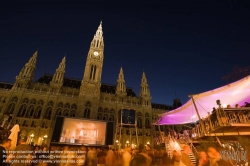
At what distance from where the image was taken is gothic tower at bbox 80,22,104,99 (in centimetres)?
3794

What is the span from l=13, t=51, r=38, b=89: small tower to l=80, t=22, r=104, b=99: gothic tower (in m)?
13.8

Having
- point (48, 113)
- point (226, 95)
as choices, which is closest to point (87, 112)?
point (48, 113)

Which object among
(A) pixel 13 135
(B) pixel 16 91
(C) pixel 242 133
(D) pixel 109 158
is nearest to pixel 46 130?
(B) pixel 16 91

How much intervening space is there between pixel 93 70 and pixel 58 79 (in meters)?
10.1

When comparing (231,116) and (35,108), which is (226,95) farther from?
(35,108)

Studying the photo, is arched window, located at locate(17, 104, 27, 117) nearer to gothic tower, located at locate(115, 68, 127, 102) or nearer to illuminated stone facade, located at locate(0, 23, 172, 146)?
illuminated stone facade, located at locate(0, 23, 172, 146)

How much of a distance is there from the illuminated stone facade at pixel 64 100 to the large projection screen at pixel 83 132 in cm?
1305

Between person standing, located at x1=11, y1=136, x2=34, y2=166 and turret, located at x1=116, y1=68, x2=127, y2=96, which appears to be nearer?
person standing, located at x1=11, y1=136, x2=34, y2=166

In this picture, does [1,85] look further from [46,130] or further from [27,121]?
[46,130]

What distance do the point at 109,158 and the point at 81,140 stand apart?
54.6 ft

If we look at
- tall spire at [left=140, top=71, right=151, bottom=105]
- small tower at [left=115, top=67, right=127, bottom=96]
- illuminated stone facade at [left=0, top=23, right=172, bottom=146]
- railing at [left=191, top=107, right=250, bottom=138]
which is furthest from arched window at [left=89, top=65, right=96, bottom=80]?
railing at [left=191, top=107, right=250, bottom=138]

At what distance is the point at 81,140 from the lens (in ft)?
67.2

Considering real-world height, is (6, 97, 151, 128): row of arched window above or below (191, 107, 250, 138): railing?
above

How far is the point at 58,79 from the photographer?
38938 millimetres
